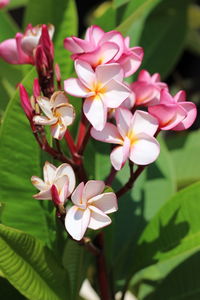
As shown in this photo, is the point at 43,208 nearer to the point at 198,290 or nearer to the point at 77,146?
the point at 77,146

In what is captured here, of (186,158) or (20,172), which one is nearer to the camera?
(20,172)

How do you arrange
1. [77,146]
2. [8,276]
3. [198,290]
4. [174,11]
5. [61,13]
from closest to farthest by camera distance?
[8,276]
[77,146]
[198,290]
[61,13]
[174,11]

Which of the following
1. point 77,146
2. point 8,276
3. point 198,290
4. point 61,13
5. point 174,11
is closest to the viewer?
point 8,276

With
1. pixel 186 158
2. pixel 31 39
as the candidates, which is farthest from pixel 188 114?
pixel 186 158

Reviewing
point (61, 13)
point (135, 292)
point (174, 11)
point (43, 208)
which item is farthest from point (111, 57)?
point (174, 11)

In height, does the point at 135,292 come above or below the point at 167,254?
below

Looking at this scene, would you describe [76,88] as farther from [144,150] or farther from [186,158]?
[186,158]
